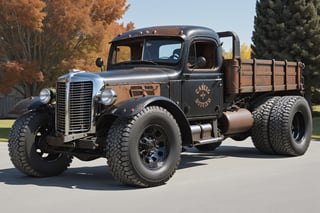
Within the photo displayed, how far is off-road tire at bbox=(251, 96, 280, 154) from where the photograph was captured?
10.1 meters

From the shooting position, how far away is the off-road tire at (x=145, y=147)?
688cm

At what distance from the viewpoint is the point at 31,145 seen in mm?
7840

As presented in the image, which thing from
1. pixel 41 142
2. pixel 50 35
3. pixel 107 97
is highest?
pixel 50 35

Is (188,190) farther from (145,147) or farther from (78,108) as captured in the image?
(78,108)

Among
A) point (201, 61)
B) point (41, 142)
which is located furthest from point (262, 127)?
point (41, 142)

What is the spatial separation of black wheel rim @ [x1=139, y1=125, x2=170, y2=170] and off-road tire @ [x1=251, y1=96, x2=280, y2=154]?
3211 mm

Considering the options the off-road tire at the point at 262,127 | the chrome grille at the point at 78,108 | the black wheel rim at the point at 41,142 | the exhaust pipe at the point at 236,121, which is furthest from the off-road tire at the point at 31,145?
the off-road tire at the point at 262,127

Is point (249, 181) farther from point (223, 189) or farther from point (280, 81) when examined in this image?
point (280, 81)

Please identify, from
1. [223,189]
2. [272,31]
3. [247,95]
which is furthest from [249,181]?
[272,31]

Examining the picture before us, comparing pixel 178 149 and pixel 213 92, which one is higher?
pixel 213 92

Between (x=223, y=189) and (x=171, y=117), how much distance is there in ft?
4.40

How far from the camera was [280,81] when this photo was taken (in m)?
10.9

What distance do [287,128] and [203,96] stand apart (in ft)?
6.72

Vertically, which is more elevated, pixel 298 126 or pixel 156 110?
pixel 156 110
